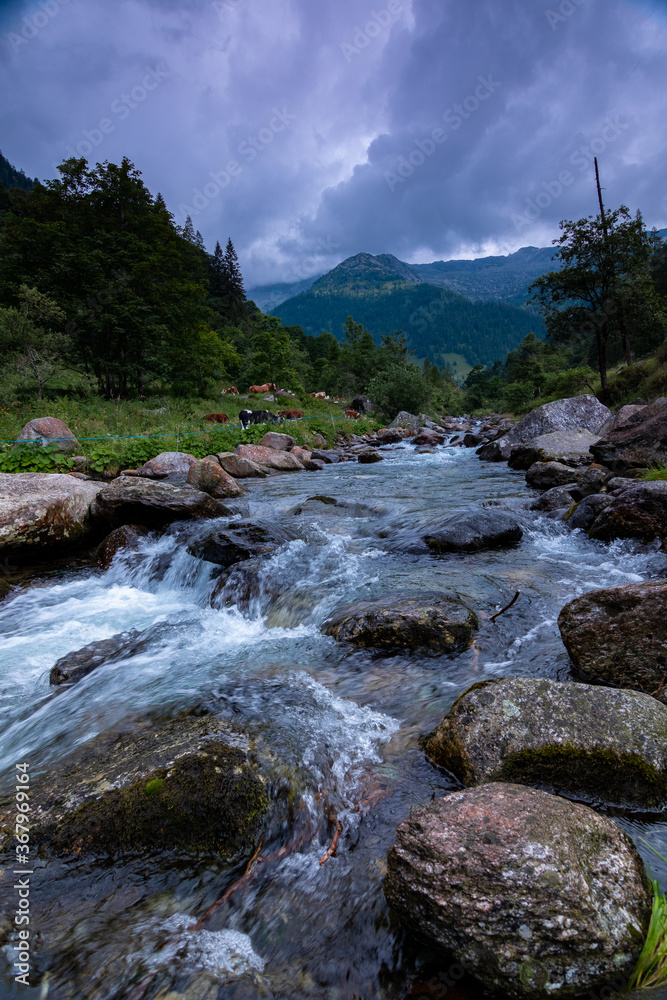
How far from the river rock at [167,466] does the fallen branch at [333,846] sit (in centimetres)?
1319

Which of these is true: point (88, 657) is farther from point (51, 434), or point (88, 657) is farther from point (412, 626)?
point (51, 434)

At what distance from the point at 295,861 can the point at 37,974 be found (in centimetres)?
126

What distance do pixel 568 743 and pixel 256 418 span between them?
26.6m

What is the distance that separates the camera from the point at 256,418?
27.8 metres

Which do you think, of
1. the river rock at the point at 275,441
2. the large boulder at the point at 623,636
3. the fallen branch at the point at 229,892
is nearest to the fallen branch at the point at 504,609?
the large boulder at the point at 623,636

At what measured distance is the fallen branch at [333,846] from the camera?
2602 mm

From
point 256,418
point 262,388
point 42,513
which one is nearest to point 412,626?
point 42,513

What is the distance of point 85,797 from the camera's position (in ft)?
9.14

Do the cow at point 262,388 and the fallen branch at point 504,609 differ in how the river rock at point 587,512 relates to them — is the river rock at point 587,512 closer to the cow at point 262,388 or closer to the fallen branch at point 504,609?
the fallen branch at point 504,609

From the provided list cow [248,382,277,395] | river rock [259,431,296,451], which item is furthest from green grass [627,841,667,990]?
cow [248,382,277,395]

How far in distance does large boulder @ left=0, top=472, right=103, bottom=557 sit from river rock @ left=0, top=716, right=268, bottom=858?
6727 mm

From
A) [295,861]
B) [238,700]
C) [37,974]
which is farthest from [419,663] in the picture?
[37,974]

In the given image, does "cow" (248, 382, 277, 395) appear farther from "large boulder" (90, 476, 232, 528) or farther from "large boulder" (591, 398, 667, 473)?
"large boulder" (591, 398, 667, 473)

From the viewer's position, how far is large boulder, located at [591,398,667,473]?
453 inches
